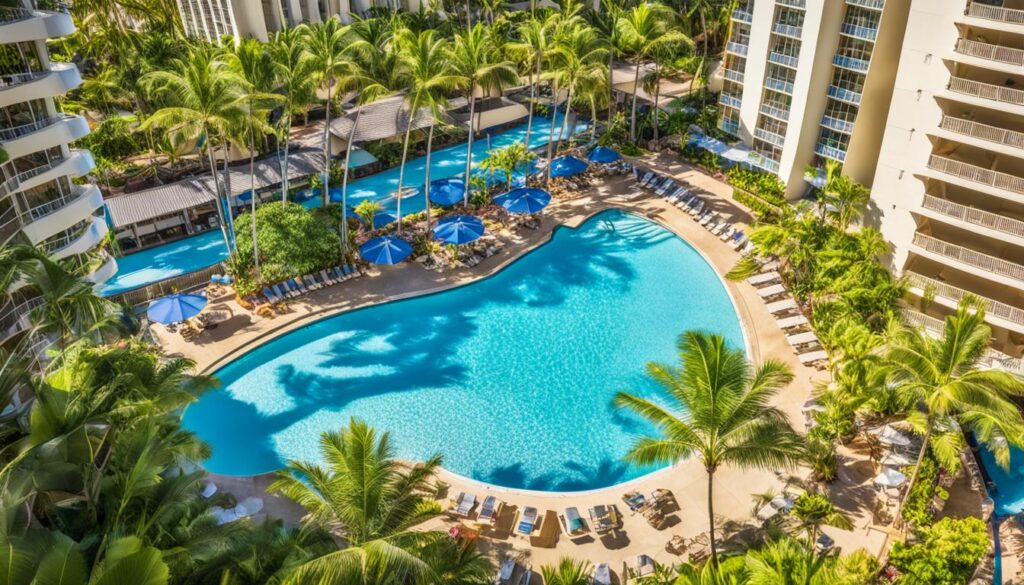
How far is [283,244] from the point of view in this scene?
35.7 metres

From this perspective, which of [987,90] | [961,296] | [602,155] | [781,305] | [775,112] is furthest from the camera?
[602,155]

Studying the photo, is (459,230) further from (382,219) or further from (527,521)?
(527,521)

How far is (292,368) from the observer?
32.6 m

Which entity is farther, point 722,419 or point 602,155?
point 602,155

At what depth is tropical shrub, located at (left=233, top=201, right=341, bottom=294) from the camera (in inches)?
1407

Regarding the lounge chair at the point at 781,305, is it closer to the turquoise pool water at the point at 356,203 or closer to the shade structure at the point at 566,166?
the shade structure at the point at 566,166

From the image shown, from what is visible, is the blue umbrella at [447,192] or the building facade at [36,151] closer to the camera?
the building facade at [36,151]

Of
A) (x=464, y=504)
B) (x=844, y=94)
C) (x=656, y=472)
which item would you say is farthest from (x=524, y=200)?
(x=464, y=504)

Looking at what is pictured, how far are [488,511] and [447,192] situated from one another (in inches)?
891

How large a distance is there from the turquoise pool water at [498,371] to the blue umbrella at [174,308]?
10.2ft

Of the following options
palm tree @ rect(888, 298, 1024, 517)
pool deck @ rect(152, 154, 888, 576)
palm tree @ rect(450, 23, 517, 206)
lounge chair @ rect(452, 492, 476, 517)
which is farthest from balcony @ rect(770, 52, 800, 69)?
lounge chair @ rect(452, 492, 476, 517)

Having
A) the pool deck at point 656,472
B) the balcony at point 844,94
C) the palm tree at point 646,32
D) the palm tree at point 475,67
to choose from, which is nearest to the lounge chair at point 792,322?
the pool deck at point 656,472

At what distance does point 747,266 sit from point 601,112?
80.6 ft

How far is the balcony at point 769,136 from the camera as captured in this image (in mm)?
43406
